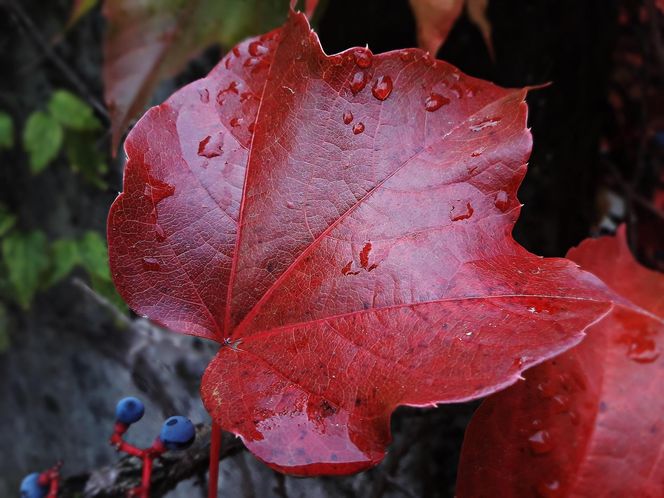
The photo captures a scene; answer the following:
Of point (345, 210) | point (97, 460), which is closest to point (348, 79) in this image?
point (345, 210)

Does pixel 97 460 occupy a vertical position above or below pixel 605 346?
below

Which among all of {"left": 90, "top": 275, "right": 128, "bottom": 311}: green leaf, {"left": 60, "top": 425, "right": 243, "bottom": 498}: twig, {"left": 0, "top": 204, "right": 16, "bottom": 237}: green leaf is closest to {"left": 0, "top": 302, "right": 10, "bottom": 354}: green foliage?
{"left": 0, "top": 204, "right": 16, "bottom": 237}: green leaf

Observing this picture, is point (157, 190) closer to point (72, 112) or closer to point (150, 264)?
point (150, 264)

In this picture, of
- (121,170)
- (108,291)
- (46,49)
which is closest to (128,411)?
(108,291)

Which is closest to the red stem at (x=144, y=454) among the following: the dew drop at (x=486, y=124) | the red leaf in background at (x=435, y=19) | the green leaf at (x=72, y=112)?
the dew drop at (x=486, y=124)

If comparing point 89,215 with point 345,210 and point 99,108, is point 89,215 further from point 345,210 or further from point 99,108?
point 345,210

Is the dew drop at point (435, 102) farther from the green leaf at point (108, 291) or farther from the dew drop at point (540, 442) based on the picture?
the green leaf at point (108, 291)

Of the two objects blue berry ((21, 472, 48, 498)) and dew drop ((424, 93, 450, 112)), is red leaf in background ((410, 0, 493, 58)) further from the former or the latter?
blue berry ((21, 472, 48, 498))
